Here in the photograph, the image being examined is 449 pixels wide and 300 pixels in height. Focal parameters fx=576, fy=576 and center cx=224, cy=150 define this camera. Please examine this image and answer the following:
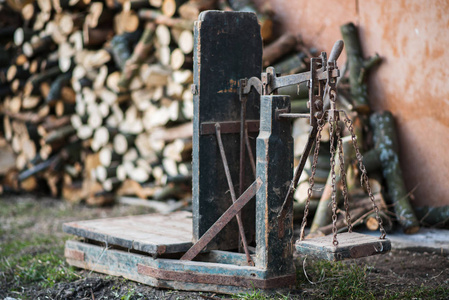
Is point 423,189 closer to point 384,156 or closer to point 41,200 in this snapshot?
point 384,156

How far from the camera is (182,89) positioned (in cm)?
741

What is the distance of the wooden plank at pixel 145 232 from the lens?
176 inches

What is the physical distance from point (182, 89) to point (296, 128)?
1.68m

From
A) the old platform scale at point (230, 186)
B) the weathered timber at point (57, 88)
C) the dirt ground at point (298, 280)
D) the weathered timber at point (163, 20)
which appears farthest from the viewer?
the weathered timber at point (57, 88)

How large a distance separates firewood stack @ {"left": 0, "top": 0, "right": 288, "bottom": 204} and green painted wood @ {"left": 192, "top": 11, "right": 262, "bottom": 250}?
2315 millimetres

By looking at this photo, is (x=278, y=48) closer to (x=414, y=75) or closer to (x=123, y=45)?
(x=414, y=75)

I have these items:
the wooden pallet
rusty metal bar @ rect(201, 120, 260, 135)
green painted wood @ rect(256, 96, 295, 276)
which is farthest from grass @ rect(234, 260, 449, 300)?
rusty metal bar @ rect(201, 120, 260, 135)

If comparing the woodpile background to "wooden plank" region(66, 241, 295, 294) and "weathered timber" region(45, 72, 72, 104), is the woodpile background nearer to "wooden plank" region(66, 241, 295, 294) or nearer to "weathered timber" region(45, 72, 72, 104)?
"weathered timber" region(45, 72, 72, 104)

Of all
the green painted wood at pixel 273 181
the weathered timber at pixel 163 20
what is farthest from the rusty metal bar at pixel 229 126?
the weathered timber at pixel 163 20

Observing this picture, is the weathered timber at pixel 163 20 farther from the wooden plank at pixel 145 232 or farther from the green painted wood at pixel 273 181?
the green painted wood at pixel 273 181

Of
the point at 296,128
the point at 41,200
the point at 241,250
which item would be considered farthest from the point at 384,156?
the point at 41,200

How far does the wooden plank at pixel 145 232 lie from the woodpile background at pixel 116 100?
1465 mm

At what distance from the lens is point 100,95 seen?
848cm

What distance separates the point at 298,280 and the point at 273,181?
898 mm
